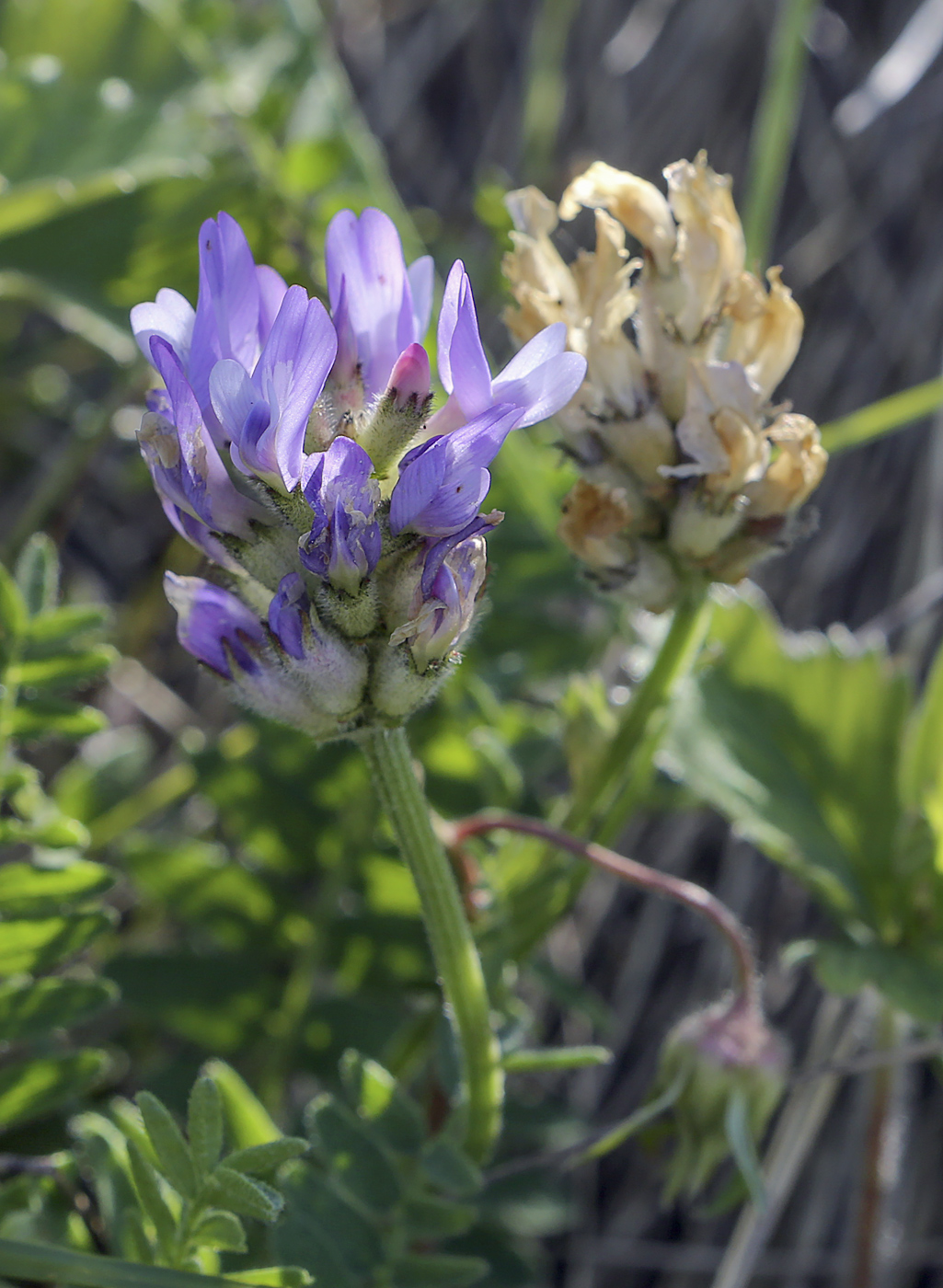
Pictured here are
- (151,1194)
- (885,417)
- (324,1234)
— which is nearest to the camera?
(151,1194)

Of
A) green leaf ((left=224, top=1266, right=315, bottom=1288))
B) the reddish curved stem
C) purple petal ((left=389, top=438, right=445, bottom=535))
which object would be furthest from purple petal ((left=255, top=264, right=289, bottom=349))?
green leaf ((left=224, top=1266, right=315, bottom=1288))

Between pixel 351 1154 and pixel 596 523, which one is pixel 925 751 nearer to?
pixel 596 523

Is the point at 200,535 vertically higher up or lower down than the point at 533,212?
lower down

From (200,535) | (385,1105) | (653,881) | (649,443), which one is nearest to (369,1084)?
(385,1105)

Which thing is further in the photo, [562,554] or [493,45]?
[493,45]

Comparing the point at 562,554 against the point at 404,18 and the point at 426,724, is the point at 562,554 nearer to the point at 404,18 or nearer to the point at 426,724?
the point at 426,724

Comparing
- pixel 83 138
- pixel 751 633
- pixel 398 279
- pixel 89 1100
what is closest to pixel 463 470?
pixel 398 279

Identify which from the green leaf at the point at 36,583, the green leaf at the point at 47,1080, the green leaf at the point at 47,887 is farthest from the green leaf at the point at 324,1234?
the green leaf at the point at 36,583
